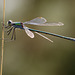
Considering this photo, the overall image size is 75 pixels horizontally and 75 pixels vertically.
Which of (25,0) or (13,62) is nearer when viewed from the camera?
(13,62)

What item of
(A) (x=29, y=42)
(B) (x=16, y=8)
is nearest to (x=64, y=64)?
(A) (x=29, y=42)

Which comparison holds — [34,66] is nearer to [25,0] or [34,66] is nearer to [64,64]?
[64,64]

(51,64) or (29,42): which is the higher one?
(29,42)

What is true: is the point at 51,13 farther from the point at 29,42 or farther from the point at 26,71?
the point at 26,71

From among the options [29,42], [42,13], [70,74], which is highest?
[42,13]

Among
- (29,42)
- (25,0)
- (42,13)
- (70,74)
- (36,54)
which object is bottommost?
(70,74)

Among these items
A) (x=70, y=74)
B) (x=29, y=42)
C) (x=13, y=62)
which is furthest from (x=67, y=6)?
(x=13, y=62)
